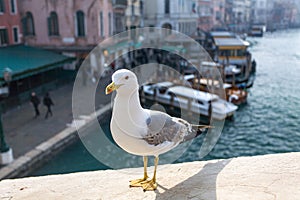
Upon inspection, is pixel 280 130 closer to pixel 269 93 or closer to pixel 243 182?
pixel 269 93

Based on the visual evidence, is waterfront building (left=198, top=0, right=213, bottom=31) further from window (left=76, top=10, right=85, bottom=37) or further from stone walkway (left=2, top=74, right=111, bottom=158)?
stone walkway (left=2, top=74, right=111, bottom=158)

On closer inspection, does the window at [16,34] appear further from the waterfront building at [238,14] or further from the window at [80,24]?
the waterfront building at [238,14]

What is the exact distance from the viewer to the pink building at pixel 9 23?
15.5 metres

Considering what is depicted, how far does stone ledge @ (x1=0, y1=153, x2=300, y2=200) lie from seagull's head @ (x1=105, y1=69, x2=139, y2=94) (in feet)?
3.04

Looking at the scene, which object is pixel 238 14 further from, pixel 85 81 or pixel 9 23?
pixel 9 23

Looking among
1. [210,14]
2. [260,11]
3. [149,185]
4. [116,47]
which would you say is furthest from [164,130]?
[260,11]

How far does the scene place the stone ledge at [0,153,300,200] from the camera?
262 centimetres

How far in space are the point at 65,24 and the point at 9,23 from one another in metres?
2.80

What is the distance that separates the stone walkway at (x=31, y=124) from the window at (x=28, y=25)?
5065 millimetres

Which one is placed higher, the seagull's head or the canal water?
the seagull's head

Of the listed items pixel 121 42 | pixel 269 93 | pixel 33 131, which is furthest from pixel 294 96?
pixel 33 131

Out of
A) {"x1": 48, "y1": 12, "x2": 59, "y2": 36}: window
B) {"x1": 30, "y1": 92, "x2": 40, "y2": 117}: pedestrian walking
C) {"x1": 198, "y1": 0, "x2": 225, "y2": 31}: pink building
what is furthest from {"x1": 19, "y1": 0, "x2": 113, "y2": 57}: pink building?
{"x1": 198, "y1": 0, "x2": 225, "y2": 31}: pink building

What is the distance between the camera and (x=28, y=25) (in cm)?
1778

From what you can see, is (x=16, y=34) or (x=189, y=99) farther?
(x=16, y=34)
